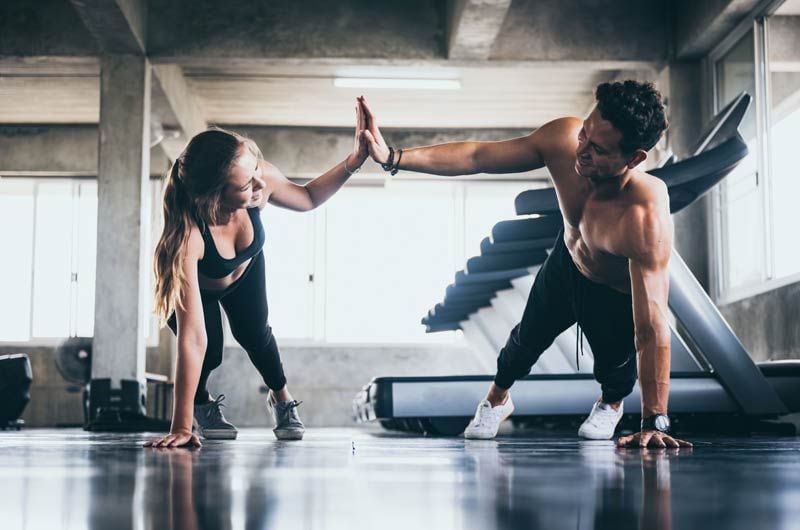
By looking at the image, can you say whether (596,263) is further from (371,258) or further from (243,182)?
(371,258)

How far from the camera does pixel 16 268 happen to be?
10953 mm

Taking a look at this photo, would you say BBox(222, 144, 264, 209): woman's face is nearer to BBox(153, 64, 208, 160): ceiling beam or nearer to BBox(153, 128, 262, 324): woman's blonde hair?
BBox(153, 128, 262, 324): woman's blonde hair

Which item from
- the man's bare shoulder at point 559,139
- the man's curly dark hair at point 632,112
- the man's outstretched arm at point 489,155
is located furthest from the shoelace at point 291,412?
the man's curly dark hair at point 632,112

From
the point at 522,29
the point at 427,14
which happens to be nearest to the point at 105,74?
the point at 427,14

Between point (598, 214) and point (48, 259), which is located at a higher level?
point (48, 259)

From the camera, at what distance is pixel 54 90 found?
973 cm

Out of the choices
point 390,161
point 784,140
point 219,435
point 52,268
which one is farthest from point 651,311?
point 52,268

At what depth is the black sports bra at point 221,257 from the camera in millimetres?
2766

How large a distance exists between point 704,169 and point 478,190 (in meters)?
7.82

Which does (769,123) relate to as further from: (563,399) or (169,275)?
(169,275)

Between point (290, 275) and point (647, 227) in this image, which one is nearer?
point (647, 227)

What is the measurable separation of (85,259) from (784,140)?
7955 millimetres

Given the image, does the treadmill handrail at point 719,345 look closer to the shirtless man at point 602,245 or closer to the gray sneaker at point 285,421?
Answer: the shirtless man at point 602,245

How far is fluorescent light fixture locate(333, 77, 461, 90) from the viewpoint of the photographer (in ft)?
Result: 29.1
